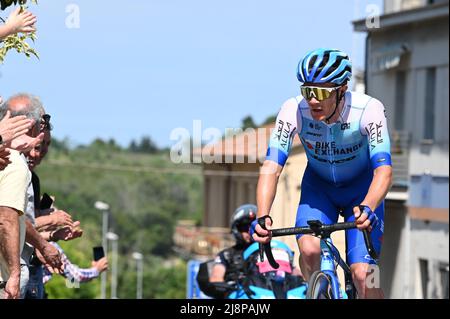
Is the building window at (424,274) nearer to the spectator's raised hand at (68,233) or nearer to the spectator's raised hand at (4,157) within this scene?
the spectator's raised hand at (68,233)

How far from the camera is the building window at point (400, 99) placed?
4062 centimetres

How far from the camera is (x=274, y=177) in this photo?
28.9 ft

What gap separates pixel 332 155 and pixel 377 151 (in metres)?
0.40

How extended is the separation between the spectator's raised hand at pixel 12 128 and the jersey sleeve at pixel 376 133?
2272mm

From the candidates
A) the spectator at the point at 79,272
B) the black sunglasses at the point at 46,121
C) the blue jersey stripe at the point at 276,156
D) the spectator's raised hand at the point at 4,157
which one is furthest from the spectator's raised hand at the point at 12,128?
the spectator at the point at 79,272

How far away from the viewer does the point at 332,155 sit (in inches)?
359

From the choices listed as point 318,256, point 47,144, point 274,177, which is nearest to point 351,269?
point 318,256

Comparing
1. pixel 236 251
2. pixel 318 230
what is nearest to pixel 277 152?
pixel 318 230

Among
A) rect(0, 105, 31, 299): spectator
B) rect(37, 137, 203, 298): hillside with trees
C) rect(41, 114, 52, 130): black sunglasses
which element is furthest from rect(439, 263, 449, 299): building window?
rect(37, 137, 203, 298): hillside with trees

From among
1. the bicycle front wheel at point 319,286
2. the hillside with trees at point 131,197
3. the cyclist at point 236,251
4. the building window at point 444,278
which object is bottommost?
the hillside with trees at point 131,197

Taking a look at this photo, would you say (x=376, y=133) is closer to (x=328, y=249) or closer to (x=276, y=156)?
(x=276, y=156)

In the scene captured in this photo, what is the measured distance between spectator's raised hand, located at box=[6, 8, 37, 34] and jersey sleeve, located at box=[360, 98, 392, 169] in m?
2.37
